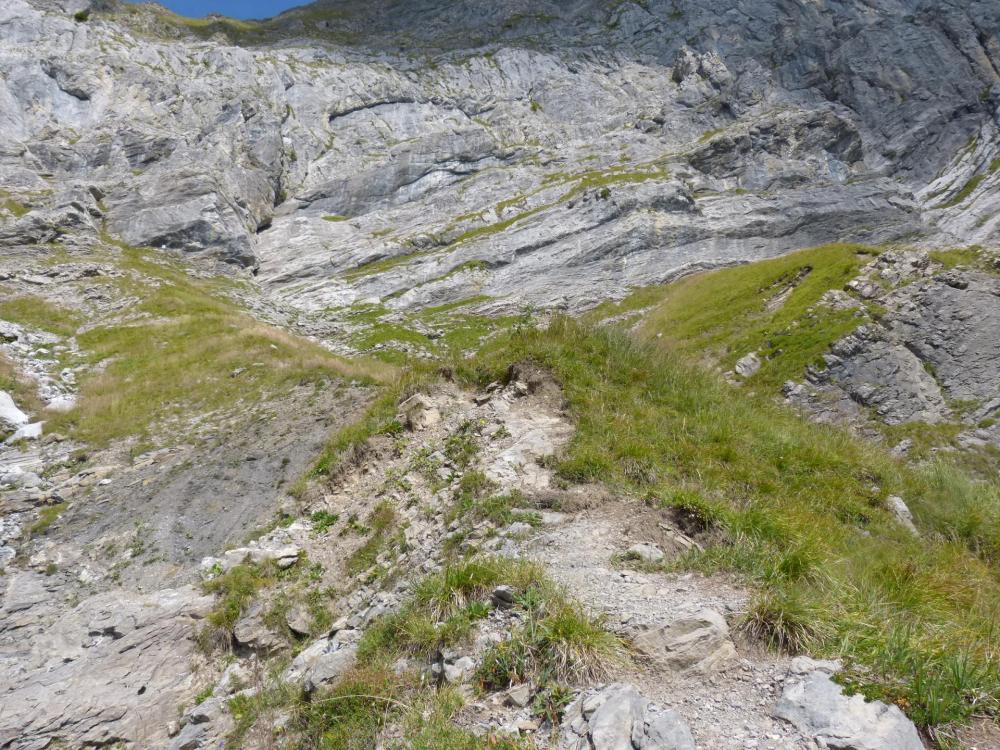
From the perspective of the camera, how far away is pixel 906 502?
8125 millimetres

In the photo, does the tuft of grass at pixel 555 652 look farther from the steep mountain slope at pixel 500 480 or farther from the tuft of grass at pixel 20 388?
the tuft of grass at pixel 20 388

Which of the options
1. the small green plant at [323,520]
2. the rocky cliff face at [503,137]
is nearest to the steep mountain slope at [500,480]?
the small green plant at [323,520]

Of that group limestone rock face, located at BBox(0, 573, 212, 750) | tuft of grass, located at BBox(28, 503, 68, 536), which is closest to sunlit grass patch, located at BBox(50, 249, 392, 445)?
tuft of grass, located at BBox(28, 503, 68, 536)

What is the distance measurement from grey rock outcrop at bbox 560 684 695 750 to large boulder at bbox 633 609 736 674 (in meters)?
0.43

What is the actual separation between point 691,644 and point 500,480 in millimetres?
3772

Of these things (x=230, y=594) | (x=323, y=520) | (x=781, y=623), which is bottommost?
(x=230, y=594)

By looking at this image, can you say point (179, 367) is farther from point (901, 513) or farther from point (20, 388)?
point (901, 513)

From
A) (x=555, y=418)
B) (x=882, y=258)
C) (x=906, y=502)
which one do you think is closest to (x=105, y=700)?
(x=555, y=418)

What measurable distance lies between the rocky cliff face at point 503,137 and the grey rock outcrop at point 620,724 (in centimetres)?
3848

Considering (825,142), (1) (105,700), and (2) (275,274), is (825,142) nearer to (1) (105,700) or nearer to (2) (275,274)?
(2) (275,274)

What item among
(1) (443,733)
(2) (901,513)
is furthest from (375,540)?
(2) (901,513)

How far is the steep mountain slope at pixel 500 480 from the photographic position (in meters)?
4.30

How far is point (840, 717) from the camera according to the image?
11.4ft

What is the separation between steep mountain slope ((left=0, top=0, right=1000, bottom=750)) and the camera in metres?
4.30
